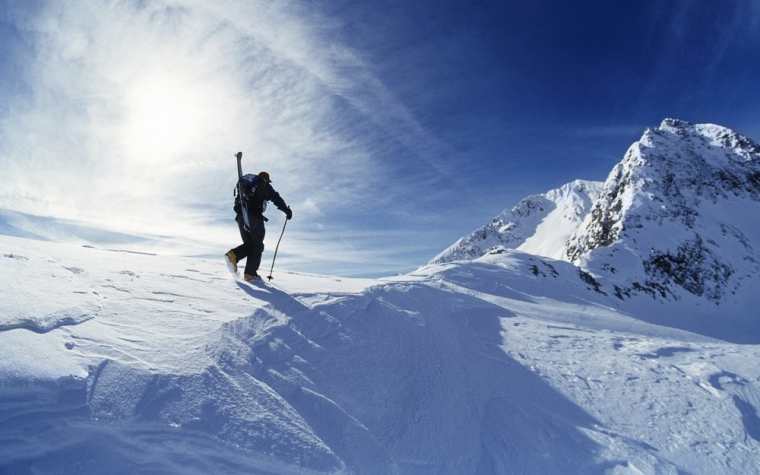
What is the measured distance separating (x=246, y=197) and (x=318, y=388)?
18.4ft

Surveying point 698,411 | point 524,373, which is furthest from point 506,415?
point 698,411

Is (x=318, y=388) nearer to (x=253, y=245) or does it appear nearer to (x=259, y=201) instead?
(x=253, y=245)

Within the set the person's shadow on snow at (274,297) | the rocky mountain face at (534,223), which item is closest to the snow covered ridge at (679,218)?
the person's shadow on snow at (274,297)

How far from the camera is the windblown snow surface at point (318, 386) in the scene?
3047 millimetres

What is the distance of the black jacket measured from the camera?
873 cm

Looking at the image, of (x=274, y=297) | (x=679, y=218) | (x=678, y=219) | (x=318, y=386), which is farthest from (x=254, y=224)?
(x=679, y=218)

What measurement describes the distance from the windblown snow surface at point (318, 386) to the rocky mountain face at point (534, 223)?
135490 mm

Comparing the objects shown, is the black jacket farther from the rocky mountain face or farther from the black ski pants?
the rocky mountain face

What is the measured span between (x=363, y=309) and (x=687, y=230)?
47110mm

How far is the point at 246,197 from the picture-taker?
28.6 feet

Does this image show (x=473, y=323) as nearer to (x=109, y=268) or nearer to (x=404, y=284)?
(x=404, y=284)

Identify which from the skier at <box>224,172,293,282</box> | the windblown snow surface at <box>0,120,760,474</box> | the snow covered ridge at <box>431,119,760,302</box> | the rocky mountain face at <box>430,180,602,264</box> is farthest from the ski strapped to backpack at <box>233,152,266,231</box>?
the rocky mountain face at <box>430,180,602,264</box>

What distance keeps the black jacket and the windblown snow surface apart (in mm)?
1654

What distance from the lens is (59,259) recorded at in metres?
6.92
